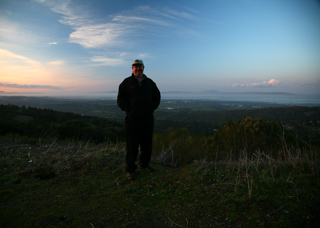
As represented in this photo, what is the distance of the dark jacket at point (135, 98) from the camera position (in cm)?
361

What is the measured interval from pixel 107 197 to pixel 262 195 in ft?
7.90

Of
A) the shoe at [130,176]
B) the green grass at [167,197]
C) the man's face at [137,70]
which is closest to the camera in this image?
the green grass at [167,197]

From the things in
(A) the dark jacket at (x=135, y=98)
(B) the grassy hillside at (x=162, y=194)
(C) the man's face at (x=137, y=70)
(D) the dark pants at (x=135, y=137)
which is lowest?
(B) the grassy hillside at (x=162, y=194)

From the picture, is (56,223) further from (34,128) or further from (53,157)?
(34,128)

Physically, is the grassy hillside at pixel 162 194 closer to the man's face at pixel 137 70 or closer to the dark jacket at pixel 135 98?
the dark jacket at pixel 135 98

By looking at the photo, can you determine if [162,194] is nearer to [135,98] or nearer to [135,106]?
[135,106]

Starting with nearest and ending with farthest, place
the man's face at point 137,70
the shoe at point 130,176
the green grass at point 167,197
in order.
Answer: the green grass at point 167,197 → the shoe at point 130,176 → the man's face at point 137,70

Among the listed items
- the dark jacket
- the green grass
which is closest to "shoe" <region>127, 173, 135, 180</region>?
the green grass

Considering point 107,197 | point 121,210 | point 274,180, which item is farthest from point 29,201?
point 274,180

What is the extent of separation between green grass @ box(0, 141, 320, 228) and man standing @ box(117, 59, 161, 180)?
1.99ft

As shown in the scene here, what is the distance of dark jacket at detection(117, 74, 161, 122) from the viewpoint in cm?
361

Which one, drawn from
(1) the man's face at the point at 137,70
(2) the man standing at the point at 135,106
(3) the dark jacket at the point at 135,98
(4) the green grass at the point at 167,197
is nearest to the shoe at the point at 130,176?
(2) the man standing at the point at 135,106

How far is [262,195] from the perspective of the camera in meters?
2.41

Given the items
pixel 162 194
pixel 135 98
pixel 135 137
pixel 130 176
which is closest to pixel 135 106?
pixel 135 98
